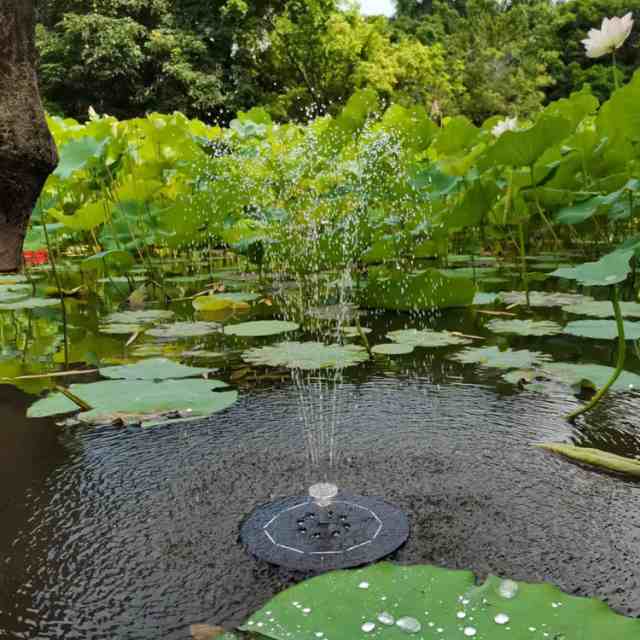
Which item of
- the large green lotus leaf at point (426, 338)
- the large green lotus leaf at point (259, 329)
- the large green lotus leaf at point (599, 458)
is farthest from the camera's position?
the large green lotus leaf at point (259, 329)

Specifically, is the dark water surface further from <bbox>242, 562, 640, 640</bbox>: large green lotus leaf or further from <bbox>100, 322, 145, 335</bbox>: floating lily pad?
<bbox>100, 322, 145, 335</bbox>: floating lily pad

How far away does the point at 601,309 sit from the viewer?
191cm

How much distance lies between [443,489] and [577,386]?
1.75 feet

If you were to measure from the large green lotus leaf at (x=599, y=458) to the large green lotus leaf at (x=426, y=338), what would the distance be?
2.15 ft

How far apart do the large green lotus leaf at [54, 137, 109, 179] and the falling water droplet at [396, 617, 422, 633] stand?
2228 mm

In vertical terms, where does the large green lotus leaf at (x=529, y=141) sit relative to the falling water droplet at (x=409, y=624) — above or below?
above

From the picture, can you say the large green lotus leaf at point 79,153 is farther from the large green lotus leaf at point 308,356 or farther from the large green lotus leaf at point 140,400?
the large green lotus leaf at point 140,400

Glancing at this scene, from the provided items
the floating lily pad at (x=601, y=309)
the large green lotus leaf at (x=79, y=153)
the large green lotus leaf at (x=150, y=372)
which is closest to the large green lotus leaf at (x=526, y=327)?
the floating lily pad at (x=601, y=309)

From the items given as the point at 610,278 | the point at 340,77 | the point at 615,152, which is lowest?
the point at 610,278

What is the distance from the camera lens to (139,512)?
2.71ft

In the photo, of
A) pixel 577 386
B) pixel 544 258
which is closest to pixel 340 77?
pixel 544 258

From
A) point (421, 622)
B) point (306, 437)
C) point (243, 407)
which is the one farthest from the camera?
point (243, 407)

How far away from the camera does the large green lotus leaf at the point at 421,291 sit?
6.69 feet

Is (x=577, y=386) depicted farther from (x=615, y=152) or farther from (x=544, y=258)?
(x=544, y=258)
